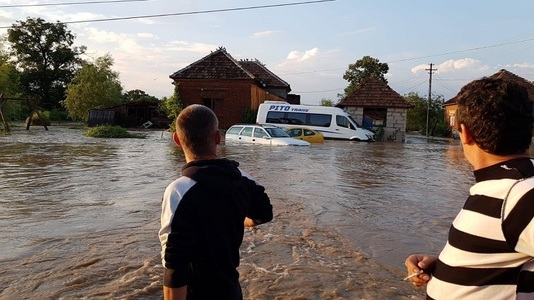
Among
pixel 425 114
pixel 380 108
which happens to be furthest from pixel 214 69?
pixel 425 114

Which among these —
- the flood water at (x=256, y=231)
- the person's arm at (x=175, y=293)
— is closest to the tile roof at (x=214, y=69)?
the flood water at (x=256, y=231)

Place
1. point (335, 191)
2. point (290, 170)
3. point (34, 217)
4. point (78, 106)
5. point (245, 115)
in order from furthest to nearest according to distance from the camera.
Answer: point (78, 106)
point (245, 115)
point (290, 170)
point (335, 191)
point (34, 217)

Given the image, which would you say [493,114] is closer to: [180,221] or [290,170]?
[180,221]

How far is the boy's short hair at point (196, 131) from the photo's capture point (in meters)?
2.23

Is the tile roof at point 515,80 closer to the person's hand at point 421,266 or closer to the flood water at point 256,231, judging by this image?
the person's hand at point 421,266

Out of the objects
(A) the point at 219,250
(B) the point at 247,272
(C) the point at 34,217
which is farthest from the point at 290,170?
(A) the point at 219,250

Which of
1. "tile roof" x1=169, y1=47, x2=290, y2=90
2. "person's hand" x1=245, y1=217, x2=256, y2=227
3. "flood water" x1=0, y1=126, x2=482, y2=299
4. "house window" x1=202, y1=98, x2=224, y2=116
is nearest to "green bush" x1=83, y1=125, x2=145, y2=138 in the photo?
"tile roof" x1=169, y1=47, x2=290, y2=90

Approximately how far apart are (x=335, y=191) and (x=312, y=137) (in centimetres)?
1426

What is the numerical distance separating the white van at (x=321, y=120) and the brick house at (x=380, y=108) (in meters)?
5.76

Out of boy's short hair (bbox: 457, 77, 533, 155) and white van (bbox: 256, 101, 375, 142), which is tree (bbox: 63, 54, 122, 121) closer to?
white van (bbox: 256, 101, 375, 142)

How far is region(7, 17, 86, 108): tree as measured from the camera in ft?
222

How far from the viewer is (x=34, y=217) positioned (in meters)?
6.84

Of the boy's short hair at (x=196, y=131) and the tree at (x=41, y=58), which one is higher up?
the tree at (x=41, y=58)

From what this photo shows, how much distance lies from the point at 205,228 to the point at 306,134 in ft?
73.6
